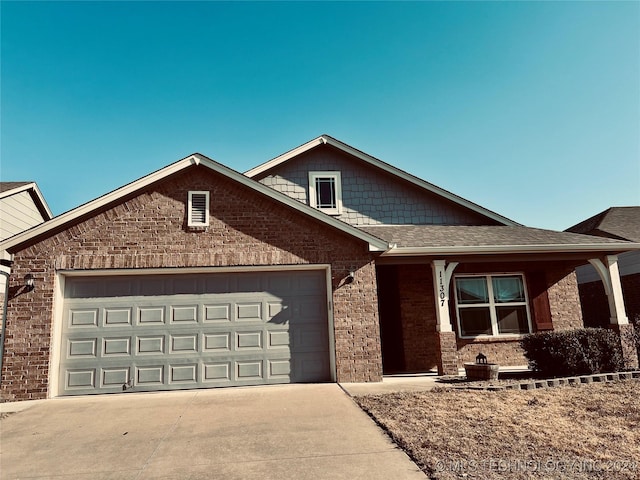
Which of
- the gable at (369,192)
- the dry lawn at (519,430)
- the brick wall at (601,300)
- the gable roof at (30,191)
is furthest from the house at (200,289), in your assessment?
the gable roof at (30,191)

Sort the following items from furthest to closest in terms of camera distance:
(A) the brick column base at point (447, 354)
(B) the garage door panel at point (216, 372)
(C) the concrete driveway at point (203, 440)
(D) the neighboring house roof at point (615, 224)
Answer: (D) the neighboring house roof at point (615, 224) < (A) the brick column base at point (447, 354) < (B) the garage door panel at point (216, 372) < (C) the concrete driveway at point (203, 440)

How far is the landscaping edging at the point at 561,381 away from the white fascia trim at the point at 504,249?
339cm

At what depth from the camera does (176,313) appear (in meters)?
9.57

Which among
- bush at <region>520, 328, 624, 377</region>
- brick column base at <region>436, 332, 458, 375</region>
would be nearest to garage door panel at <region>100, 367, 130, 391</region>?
brick column base at <region>436, 332, 458, 375</region>

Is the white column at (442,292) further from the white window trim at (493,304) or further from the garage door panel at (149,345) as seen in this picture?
the garage door panel at (149,345)

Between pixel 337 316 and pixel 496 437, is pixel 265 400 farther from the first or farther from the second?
pixel 496 437

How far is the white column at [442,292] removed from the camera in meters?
10.6

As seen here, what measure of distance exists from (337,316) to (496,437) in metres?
4.83

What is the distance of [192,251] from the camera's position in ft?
31.7

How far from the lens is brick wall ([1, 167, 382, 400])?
8.89 meters

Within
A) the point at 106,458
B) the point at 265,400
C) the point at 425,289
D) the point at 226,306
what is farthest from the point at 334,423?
the point at 425,289

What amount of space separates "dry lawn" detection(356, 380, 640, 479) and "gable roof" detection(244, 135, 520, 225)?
709cm

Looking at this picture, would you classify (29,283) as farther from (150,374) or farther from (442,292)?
(442,292)

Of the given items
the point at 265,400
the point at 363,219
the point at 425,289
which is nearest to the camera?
the point at 265,400
